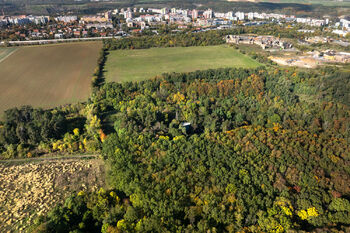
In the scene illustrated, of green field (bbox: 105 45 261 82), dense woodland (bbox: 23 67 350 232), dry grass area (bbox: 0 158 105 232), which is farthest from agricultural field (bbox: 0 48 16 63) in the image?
dry grass area (bbox: 0 158 105 232)

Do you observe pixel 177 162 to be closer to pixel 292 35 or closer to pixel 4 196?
pixel 4 196

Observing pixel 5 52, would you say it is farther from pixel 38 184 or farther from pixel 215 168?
pixel 215 168

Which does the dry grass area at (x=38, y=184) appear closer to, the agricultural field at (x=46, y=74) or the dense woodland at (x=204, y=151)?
the dense woodland at (x=204, y=151)

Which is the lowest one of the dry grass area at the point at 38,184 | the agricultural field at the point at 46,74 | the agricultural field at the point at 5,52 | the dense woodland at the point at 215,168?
the dry grass area at the point at 38,184

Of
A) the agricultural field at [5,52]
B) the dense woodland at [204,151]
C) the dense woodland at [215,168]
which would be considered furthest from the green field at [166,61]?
the agricultural field at [5,52]

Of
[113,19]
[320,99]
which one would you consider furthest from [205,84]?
[113,19]

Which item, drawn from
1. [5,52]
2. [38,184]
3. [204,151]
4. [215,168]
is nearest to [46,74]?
[5,52]
